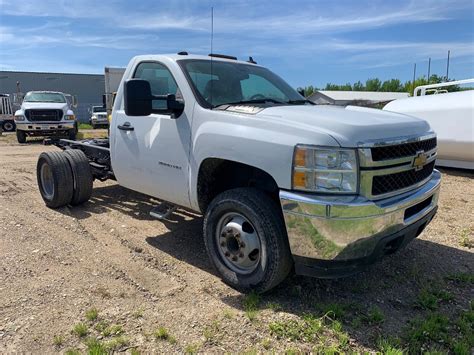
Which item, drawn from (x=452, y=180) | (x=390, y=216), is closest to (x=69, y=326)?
(x=390, y=216)

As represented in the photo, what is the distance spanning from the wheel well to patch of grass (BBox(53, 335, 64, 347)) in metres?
1.59

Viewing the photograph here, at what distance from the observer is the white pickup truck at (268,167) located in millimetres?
2842

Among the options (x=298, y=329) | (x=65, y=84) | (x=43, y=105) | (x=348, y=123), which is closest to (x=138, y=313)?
(x=298, y=329)

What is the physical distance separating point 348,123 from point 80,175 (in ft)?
13.6

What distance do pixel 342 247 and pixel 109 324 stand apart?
1.80m

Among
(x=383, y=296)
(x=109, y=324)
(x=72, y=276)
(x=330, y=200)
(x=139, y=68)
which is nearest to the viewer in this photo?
(x=330, y=200)

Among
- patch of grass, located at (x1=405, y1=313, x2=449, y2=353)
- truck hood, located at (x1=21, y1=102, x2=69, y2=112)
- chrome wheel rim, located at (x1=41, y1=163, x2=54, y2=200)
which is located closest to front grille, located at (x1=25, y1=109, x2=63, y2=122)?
truck hood, located at (x1=21, y1=102, x2=69, y2=112)

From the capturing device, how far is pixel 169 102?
12.5 feet

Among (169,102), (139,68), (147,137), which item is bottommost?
(147,137)

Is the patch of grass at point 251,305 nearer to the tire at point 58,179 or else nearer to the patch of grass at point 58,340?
the patch of grass at point 58,340

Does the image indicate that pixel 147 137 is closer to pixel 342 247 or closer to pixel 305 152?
pixel 305 152

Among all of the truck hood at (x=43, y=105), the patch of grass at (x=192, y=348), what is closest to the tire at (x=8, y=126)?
the truck hood at (x=43, y=105)

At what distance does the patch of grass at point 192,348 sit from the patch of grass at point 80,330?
0.76 meters

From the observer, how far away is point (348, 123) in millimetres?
2951
